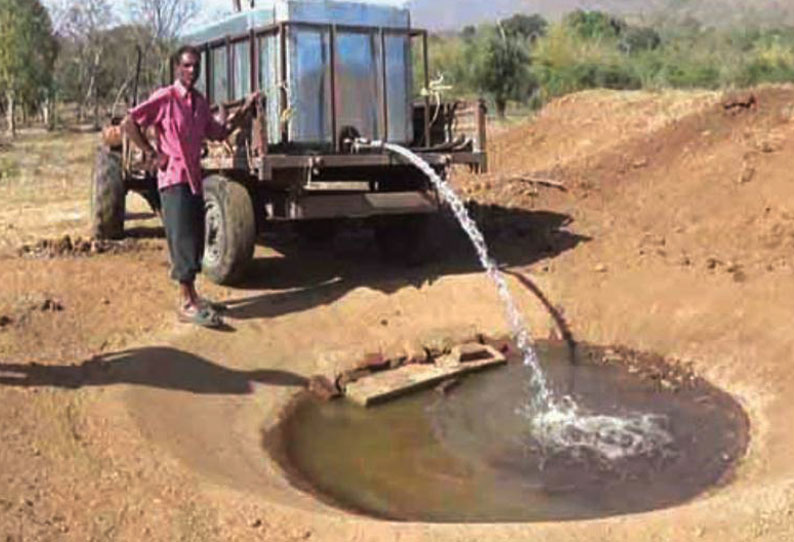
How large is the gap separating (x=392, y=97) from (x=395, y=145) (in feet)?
1.57

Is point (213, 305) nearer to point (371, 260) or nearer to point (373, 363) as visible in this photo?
point (373, 363)

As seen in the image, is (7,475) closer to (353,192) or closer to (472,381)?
(472,381)

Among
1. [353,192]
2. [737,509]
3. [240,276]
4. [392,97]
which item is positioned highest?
[392,97]

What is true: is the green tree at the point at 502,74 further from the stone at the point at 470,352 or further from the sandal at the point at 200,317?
the sandal at the point at 200,317

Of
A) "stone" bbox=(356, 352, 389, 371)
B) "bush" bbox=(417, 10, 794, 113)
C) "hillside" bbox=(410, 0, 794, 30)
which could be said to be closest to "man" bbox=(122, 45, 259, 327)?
"stone" bbox=(356, 352, 389, 371)

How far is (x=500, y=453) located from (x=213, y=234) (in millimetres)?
3593

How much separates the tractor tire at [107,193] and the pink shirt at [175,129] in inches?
107

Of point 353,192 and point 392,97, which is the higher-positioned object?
point 392,97

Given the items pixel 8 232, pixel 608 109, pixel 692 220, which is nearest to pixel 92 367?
pixel 8 232

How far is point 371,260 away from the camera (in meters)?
10.7

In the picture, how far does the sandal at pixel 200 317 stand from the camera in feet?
27.4

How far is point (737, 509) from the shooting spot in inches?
212

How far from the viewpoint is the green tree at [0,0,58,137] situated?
121 ft

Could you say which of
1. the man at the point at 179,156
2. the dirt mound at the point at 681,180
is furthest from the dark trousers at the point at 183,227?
the dirt mound at the point at 681,180
